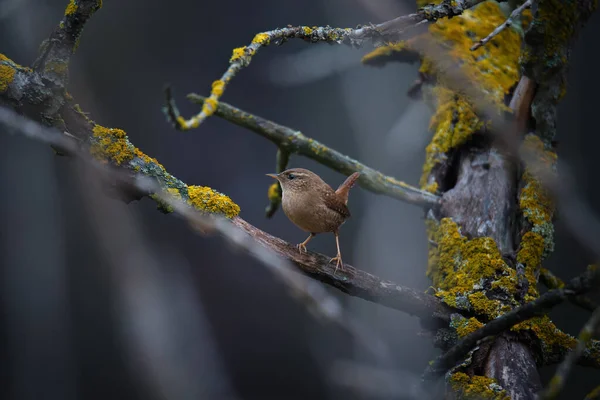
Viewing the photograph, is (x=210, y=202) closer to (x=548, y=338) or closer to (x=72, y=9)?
(x=72, y=9)

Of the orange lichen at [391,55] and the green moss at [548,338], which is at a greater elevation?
the orange lichen at [391,55]

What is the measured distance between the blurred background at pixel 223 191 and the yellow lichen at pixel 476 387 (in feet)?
3.04

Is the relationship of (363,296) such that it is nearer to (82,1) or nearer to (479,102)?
(479,102)

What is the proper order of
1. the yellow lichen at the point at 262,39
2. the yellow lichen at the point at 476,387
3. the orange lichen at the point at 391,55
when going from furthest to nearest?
the orange lichen at the point at 391,55 < the yellow lichen at the point at 476,387 < the yellow lichen at the point at 262,39

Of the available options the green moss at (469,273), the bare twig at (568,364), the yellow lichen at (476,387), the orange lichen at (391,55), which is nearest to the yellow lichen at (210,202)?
the green moss at (469,273)

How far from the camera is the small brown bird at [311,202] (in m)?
3.11

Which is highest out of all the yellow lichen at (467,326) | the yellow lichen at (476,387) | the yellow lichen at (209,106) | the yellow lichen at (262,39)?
the yellow lichen at (262,39)

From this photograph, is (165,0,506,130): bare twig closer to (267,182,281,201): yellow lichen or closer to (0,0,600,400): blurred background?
(0,0,600,400): blurred background

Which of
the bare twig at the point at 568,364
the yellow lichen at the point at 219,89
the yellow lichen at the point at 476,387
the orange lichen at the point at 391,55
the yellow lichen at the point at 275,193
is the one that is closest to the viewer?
the bare twig at the point at 568,364

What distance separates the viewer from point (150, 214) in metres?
4.78

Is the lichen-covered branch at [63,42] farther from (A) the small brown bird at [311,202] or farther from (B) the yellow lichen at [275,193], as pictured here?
(B) the yellow lichen at [275,193]

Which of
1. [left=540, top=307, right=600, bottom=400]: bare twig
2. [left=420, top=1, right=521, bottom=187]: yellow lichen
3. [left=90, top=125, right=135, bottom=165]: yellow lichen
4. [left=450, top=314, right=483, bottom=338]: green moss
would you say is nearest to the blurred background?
[left=90, top=125, right=135, bottom=165]: yellow lichen

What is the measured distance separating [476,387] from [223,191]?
3.15 meters

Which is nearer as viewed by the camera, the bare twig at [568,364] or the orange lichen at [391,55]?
the bare twig at [568,364]
